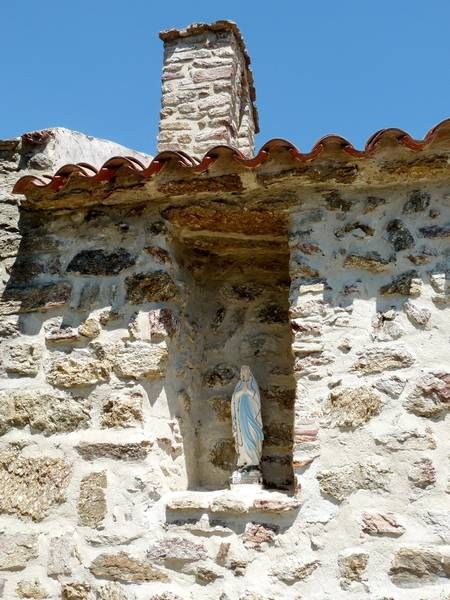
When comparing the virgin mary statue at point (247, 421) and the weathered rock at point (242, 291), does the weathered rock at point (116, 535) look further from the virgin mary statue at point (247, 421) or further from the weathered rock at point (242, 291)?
the weathered rock at point (242, 291)

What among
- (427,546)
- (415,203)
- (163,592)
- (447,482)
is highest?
(415,203)

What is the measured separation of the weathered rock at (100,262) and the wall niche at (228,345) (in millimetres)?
295

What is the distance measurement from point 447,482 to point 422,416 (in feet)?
1.03

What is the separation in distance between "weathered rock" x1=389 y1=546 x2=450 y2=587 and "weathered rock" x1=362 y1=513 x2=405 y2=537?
86mm

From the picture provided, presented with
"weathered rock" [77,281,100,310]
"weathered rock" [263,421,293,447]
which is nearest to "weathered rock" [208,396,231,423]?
"weathered rock" [263,421,293,447]

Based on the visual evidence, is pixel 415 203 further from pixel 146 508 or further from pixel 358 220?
pixel 146 508

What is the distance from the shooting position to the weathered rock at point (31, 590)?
3.83 metres

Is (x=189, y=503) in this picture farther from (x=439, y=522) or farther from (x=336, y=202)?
(x=336, y=202)

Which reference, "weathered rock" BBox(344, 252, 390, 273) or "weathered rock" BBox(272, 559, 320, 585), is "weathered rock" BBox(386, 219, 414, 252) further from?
"weathered rock" BBox(272, 559, 320, 585)

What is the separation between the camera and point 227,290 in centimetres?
467

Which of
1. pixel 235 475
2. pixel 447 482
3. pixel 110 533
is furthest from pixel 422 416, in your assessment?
pixel 110 533

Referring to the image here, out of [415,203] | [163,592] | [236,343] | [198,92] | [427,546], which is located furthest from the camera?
[198,92]

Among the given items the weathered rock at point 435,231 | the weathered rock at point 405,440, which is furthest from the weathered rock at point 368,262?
the weathered rock at point 405,440

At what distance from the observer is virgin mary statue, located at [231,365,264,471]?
13.0 ft
